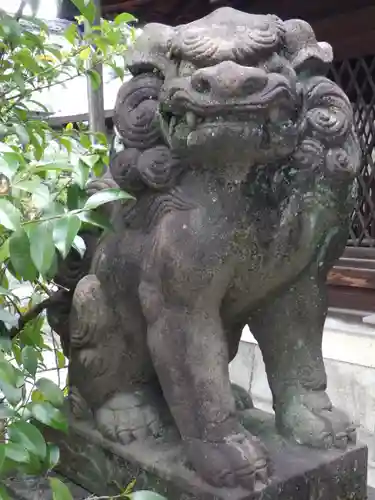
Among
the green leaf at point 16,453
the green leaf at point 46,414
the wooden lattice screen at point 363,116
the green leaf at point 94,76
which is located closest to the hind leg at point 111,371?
the green leaf at point 46,414

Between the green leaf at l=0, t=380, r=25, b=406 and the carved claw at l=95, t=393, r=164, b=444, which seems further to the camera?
the carved claw at l=95, t=393, r=164, b=444

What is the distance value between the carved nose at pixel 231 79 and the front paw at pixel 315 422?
0.52m

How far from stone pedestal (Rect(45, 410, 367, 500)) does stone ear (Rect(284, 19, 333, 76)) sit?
602 millimetres

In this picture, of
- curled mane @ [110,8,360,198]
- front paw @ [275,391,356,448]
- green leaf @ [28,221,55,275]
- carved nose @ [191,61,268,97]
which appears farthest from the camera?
front paw @ [275,391,356,448]

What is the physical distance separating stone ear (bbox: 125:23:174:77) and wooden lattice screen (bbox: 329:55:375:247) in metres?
2.06

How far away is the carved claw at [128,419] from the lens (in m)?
1.11

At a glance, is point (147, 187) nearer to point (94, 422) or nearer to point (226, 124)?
point (226, 124)

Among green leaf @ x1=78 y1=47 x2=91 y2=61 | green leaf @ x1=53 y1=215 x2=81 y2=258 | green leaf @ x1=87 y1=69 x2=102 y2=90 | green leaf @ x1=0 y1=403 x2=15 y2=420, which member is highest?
green leaf @ x1=78 y1=47 x2=91 y2=61

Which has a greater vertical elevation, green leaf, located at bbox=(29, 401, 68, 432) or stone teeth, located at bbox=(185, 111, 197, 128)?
stone teeth, located at bbox=(185, 111, 197, 128)

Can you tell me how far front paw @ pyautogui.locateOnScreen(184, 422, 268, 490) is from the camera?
36.4 inches

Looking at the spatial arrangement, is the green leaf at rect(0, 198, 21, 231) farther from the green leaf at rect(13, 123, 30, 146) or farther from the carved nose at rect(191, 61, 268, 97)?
the green leaf at rect(13, 123, 30, 146)

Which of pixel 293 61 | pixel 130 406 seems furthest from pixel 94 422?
pixel 293 61

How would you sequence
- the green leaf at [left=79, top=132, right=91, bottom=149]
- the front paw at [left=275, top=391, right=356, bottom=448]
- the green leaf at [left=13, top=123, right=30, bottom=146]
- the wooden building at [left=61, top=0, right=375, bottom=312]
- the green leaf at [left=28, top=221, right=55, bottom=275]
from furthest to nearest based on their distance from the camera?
the wooden building at [left=61, top=0, right=375, bottom=312] < the green leaf at [left=79, top=132, right=91, bottom=149] < the green leaf at [left=13, top=123, right=30, bottom=146] < the front paw at [left=275, top=391, right=356, bottom=448] < the green leaf at [left=28, top=221, right=55, bottom=275]

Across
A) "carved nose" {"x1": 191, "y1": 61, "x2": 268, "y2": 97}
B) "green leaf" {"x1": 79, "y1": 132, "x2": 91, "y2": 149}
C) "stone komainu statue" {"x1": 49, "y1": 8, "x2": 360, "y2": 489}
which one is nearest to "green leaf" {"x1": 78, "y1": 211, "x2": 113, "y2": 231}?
"stone komainu statue" {"x1": 49, "y1": 8, "x2": 360, "y2": 489}
